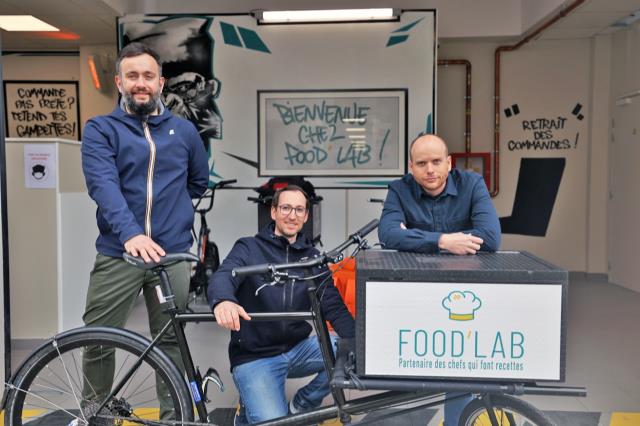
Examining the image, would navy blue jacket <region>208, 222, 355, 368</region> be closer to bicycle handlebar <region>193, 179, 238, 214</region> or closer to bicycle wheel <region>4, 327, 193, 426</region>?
bicycle wheel <region>4, 327, 193, 426</region>

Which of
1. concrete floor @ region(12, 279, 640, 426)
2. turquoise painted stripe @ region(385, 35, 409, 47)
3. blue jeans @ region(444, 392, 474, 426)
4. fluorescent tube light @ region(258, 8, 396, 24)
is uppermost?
fluorescent tube light @ region(258, 8, 396, 24)

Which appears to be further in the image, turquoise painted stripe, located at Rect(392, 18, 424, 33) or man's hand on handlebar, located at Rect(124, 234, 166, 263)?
turquoise painted stripe, located at Rect(392, 18, 424, 33)

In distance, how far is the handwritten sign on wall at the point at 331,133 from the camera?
5.81m

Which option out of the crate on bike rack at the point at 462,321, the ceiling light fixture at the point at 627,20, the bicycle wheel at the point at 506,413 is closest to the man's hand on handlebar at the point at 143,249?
the crate on bike rack at the point at 462,321

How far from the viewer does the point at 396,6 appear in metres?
6.05

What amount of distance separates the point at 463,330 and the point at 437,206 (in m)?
0.74

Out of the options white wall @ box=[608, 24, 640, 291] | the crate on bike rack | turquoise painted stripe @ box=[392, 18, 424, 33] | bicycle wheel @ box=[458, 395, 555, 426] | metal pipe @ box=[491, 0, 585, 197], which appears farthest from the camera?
metal pipe @ box=[491, 0, 585, 197]

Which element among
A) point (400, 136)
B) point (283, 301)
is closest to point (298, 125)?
point (400, 136)

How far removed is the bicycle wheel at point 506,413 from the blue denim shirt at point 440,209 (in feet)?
1.90

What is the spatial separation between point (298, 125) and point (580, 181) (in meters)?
3.41

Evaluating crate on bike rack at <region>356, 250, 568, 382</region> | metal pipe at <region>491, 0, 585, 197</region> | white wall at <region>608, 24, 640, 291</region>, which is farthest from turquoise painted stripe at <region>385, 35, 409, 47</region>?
crate on bike rack at <region>356, 250, 568, 382</region>

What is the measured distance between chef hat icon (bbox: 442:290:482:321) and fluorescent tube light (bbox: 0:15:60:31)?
5.65 meters

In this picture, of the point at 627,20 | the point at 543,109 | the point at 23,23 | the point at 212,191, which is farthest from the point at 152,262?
the point at 543,109

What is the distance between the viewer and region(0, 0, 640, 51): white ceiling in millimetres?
5535
